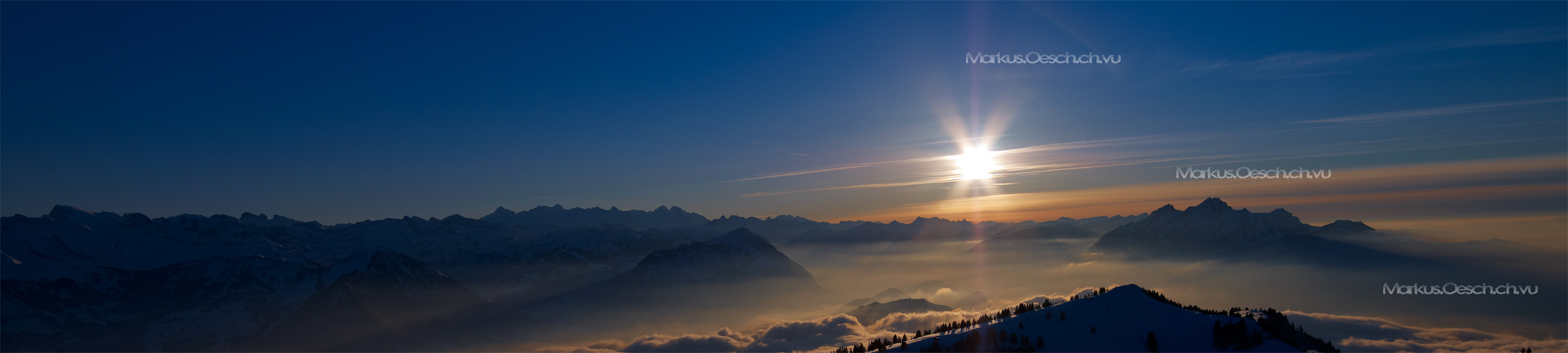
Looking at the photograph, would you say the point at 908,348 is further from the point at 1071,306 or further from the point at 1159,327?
the point at 1159,327

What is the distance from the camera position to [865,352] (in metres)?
98.3

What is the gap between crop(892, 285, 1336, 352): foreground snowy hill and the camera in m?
73.2

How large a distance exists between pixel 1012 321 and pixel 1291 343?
29.2m

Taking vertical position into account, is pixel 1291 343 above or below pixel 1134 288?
below

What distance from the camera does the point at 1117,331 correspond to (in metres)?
79.9

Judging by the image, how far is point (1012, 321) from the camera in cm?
8575

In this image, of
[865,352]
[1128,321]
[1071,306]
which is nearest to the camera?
[1128,321]

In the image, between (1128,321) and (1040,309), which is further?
(1040,309)

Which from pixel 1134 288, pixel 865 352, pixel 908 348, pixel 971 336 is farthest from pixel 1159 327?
pixel 865 352

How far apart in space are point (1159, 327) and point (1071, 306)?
35.5 ft

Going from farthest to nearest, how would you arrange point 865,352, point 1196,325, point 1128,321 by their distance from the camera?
1. point 865,352
2. point 1128,321
3. point 1196,325

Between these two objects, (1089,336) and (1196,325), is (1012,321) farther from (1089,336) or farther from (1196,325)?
(1196,325)

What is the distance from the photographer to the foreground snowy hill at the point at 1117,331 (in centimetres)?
7325

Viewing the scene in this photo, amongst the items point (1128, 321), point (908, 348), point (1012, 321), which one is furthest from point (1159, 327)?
point (908, 348)
